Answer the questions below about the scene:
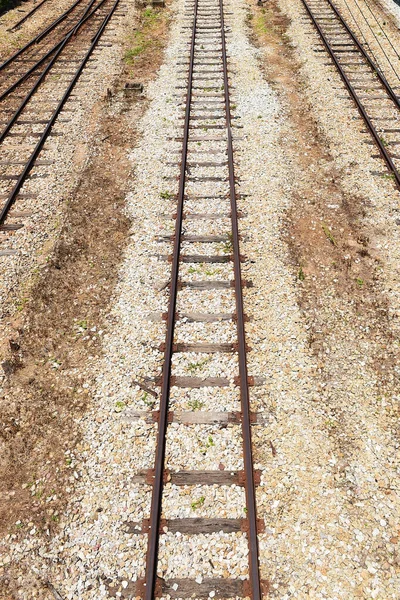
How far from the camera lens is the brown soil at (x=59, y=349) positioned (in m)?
6.48

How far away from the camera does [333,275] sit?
952cm

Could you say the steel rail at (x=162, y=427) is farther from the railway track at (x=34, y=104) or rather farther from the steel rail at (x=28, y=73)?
the steel rail at (x=28, y=73)

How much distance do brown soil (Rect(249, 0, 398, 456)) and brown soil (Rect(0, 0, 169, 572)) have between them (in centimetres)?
418

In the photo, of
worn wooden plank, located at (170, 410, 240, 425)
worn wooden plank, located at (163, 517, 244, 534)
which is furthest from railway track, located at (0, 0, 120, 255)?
worn wooden plank, located at (163, 517, 244, 534)

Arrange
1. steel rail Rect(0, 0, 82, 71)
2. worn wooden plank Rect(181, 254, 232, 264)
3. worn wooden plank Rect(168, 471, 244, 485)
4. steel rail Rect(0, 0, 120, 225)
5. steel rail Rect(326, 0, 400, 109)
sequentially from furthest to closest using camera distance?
1. steel rail Rect(0, 0, 82, 71)
2. steel rail Rect(326, 0, 400, 109)
3. steel rail Rect(0, 0, 120, 225)
4. worn wooden plank Rect(181, 254, 232, 264)
5. worn wooden plank Rect(168, 471, 244, 485)

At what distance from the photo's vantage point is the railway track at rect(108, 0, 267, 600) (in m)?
5.61

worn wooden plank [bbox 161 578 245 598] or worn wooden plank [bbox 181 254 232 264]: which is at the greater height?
worn wooden plank [bbox 181 254 232 264]

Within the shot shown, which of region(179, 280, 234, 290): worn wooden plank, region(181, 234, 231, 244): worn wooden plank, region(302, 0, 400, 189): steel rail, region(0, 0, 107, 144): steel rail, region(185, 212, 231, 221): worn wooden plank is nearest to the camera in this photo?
region(179, 280, 234, 290): worn wooden plank

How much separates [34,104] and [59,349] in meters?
11.0

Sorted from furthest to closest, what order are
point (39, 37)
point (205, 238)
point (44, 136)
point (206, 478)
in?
point (39, 37), point (44, 136), point (205, 238), point (206, 478)

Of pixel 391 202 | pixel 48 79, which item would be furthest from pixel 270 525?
pixel 48 79

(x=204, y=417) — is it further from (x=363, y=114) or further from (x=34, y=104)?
(x=34, y=104)

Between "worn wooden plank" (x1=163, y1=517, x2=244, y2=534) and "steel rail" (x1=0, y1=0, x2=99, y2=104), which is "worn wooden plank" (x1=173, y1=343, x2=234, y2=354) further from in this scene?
"steel rail" (x1=0, y1=0, x2=99, y2=104)

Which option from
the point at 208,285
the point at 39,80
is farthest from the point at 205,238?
the point at 39,80
